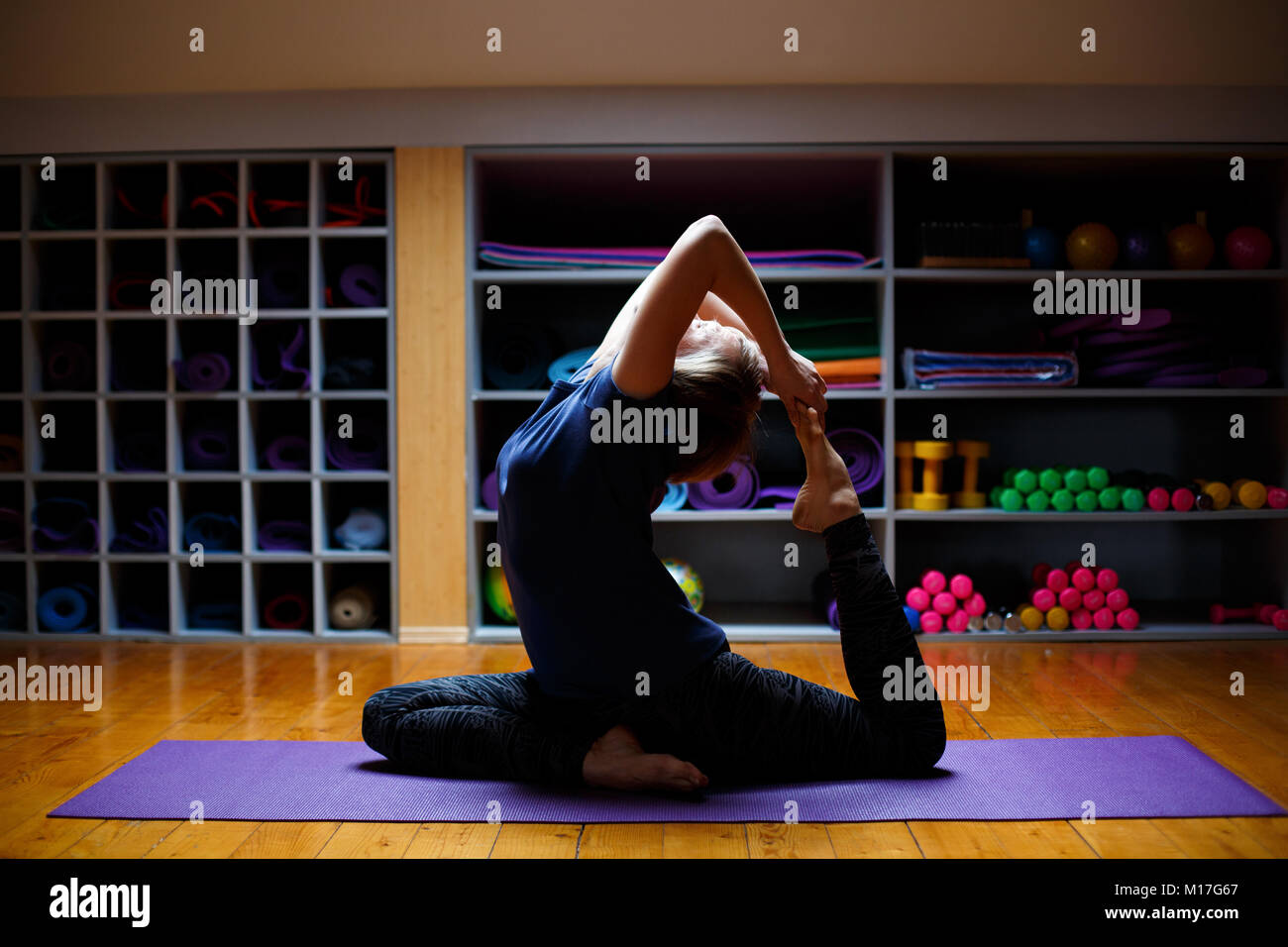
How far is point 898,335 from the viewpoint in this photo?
407 cm

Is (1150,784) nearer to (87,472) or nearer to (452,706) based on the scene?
(452,706)

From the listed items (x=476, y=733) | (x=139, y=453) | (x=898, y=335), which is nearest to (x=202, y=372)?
(x=139, y=453)

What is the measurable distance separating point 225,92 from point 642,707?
2735 millimetres

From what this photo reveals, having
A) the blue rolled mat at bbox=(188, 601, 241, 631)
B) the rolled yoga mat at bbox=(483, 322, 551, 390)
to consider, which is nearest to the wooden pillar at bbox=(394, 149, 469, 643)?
the rolled yoga mat at bbox=(483, 322, 551, 390)

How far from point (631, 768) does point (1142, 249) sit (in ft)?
9.07

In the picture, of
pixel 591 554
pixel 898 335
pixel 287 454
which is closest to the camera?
pixel 591 554

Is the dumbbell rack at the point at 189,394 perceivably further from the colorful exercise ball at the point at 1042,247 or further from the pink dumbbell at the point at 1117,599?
the pink dumbbell at the point at 1117,599

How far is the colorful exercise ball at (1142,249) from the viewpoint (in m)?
3.56

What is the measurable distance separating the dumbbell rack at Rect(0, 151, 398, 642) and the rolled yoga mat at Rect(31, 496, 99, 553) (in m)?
0.03

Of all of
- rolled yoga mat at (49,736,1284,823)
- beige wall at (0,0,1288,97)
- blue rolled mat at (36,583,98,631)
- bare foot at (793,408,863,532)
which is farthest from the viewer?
blue rolled mat at (36,583,98,631)

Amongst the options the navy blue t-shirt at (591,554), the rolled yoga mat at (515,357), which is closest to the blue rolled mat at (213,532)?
the rolled yoga mat at (515,357)

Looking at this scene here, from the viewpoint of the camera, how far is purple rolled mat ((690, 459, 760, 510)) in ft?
11.7

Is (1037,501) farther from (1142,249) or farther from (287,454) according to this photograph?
(287,454)

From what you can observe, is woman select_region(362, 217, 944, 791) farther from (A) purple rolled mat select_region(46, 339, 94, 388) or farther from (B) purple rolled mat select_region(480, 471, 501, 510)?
(A) purple rolled mat select_region(46, 339, 94, 388)
